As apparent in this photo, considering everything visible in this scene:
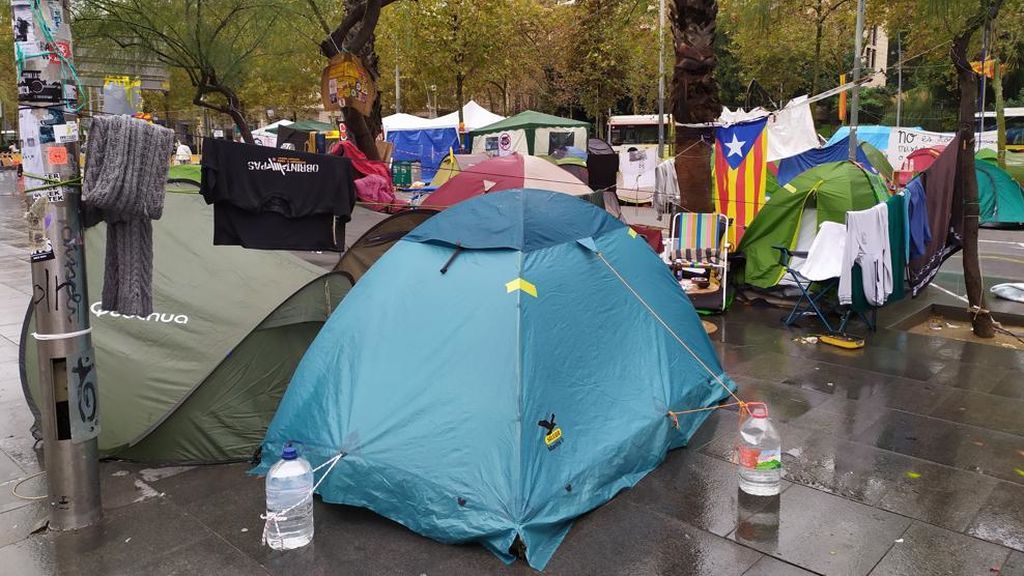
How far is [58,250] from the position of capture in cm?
386

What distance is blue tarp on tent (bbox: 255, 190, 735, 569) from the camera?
3928 mm

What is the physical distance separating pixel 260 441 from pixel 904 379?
17.8 ft

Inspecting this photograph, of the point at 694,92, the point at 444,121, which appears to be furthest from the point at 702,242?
the point at 444,121

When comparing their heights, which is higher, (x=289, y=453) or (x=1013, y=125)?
(x=1013, y=125)

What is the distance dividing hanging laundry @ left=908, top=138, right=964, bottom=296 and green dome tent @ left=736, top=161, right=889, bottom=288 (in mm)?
981

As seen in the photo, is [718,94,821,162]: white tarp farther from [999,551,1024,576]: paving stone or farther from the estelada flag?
[999,551,1024,576]: paving stone

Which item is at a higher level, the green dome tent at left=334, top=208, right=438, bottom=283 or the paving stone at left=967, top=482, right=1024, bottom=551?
the green dome tent at left=334, top=208, right=438, bottom=283

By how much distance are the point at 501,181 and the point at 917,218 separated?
507cm

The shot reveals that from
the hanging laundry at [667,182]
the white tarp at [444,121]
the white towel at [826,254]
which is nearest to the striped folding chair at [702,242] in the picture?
the white towel at [826,254]

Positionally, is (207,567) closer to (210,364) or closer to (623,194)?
(210,364)

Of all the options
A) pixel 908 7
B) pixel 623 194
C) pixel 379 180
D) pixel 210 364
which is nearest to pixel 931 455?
pixel 210 364

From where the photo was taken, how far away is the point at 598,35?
1360 cm

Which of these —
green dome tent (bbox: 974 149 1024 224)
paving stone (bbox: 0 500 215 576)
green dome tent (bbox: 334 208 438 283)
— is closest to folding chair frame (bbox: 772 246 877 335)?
green dome tent (bbox: 334 208 438 283)

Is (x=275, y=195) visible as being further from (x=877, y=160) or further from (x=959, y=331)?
(x=877, y=160)
